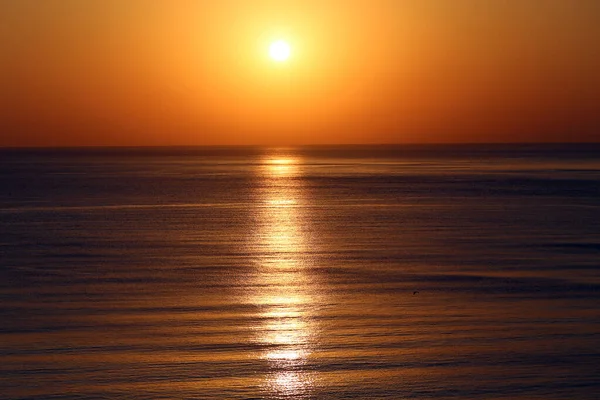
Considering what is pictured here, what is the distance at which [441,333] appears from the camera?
9.77 m

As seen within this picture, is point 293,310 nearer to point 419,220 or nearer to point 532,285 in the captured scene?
point 532,285

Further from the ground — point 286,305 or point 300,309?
point 286,305

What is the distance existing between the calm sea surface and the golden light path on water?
0.03 metres

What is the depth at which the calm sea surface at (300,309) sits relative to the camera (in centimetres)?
800

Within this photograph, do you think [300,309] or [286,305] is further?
[286,305]

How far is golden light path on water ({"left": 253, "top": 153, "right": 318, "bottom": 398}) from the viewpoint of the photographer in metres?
8.12

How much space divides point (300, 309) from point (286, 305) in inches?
14.3

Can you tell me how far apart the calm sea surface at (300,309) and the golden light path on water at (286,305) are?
0.03 metres

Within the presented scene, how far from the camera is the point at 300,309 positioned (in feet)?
36.9

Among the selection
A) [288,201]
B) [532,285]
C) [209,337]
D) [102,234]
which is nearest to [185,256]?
[102,234]

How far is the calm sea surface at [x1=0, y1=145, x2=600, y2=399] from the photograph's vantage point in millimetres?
8000

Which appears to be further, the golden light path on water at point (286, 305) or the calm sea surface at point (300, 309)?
the golden light path on water at point (286, 305)

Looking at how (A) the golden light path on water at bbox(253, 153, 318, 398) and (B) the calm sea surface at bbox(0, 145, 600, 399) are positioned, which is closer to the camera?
(B) the calm sea surface at bbox(0, 145, 600, 399)

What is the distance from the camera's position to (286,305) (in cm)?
1159
